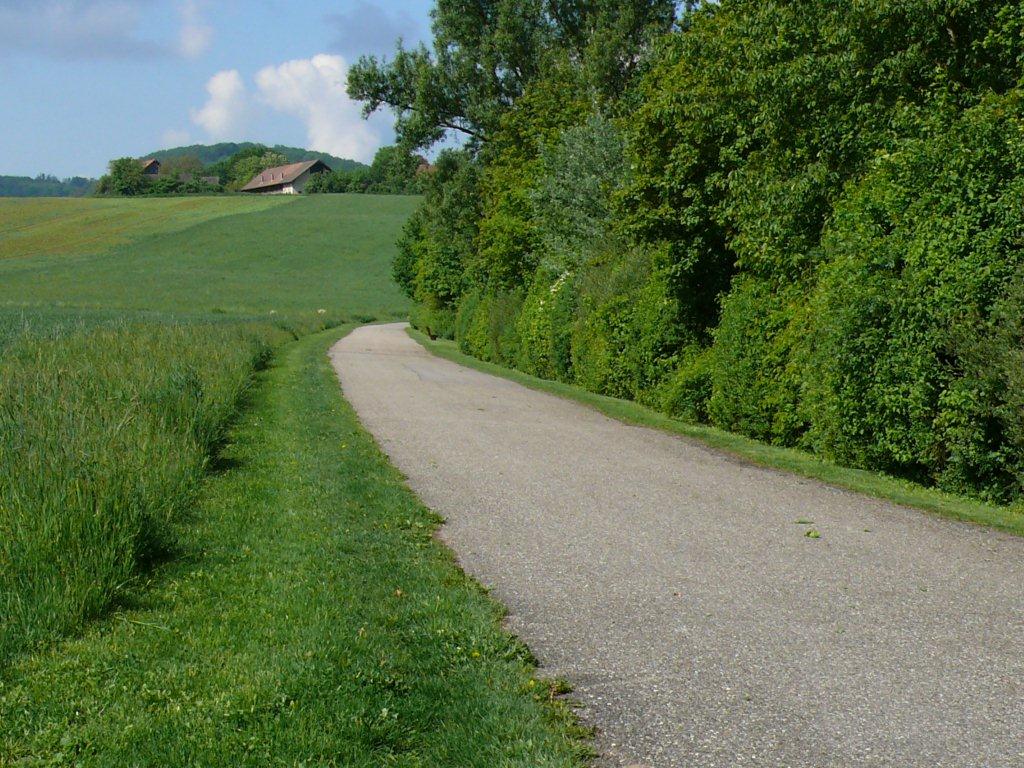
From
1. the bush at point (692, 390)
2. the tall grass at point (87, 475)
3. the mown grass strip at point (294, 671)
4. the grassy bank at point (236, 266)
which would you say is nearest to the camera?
the mown grass strip at point (294, 671)

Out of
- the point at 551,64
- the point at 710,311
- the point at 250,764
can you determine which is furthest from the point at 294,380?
the point at 551,64

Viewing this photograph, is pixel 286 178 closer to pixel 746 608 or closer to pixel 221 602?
pixel 221 602

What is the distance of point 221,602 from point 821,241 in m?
10.1

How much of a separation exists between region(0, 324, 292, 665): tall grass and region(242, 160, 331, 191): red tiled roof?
163 m

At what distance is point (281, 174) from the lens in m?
172

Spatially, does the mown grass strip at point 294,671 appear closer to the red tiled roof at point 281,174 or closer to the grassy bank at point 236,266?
the grassy bank at point 236,266

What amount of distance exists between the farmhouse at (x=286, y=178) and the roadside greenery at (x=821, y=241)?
148219 mm

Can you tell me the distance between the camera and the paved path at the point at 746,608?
4.12 metres

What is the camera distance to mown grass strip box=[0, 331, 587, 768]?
12.8ft

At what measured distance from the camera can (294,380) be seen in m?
22.0

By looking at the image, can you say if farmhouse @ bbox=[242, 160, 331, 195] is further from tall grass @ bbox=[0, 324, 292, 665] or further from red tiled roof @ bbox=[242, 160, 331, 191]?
tall grass @ bbox=[0, 324, 292, 665]

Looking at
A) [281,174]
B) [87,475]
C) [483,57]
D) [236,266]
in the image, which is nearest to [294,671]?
[87,475]

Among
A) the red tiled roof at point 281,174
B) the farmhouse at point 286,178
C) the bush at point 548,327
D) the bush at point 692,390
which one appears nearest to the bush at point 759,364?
the bush at point 692,390

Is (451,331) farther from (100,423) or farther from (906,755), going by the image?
(906,755)
